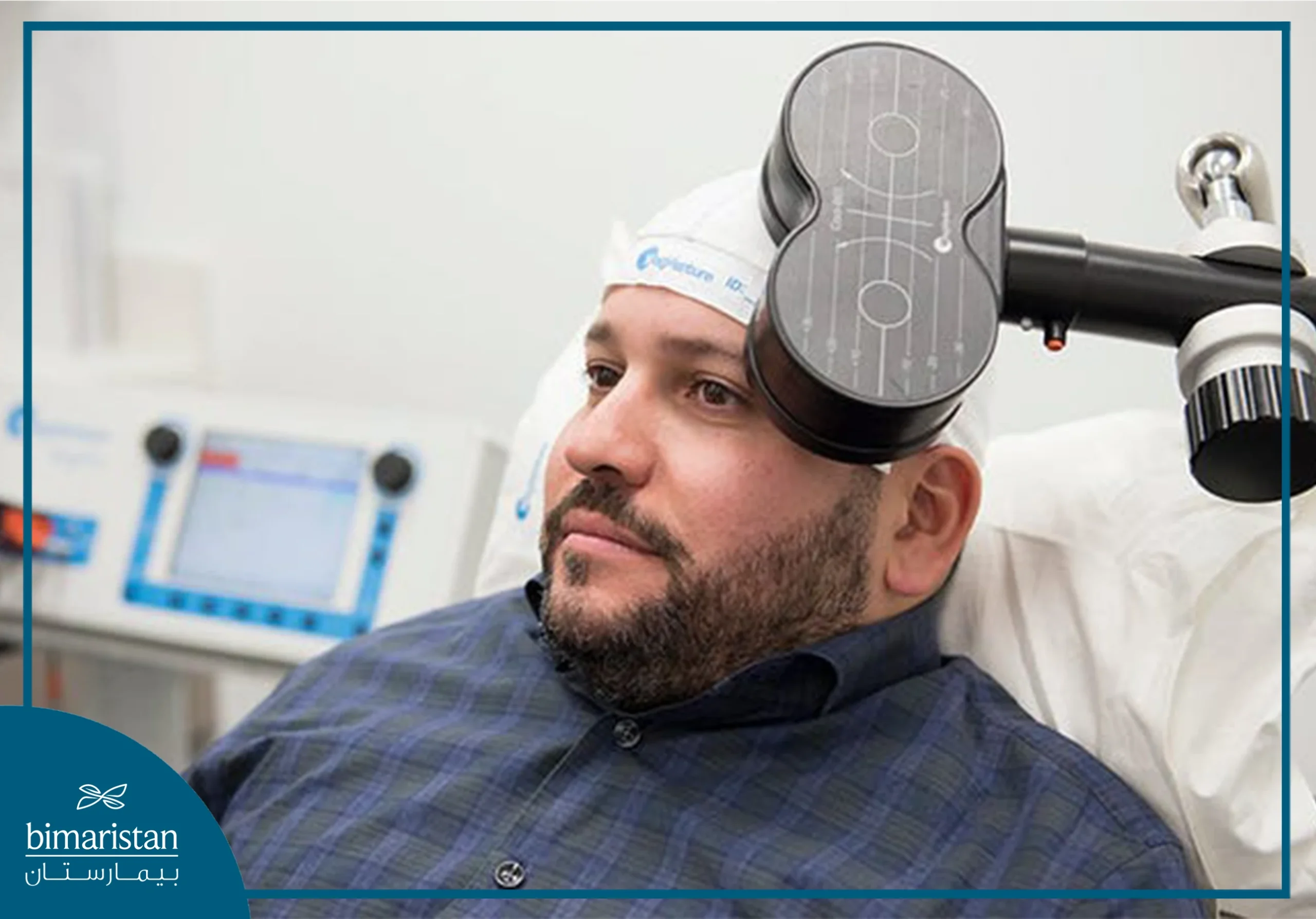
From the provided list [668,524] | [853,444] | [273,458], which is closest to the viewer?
[853,444]

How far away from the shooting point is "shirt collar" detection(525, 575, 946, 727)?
0.87 meters

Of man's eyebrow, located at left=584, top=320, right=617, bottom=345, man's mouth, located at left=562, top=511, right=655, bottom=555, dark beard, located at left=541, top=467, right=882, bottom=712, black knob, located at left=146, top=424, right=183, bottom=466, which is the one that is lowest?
dark beard, located at left=541, top=467, right=882, bottom=712

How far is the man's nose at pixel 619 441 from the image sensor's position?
0.80m

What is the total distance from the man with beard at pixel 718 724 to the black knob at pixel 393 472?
0.14m

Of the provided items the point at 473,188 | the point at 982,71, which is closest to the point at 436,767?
the point at 473,188

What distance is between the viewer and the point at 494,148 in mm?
878

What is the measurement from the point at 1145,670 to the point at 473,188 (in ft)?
1.49

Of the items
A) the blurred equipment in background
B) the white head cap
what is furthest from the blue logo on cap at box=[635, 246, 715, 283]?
the blurred equipment in background

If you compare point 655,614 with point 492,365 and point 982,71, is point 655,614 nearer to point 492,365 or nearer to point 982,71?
point 492,365

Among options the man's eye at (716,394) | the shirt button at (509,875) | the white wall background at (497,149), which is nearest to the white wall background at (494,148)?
the white wall background at (497,149)

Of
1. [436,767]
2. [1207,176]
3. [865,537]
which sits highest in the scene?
[1207,176]

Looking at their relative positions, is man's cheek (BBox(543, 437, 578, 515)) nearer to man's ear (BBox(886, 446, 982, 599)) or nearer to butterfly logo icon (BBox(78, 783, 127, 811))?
man's ear (BBox(886, 446, 982, 599))

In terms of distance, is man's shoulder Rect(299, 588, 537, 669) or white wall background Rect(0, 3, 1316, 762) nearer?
white wall background Rect(0, 3, 1316, 762)

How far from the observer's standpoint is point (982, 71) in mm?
737
